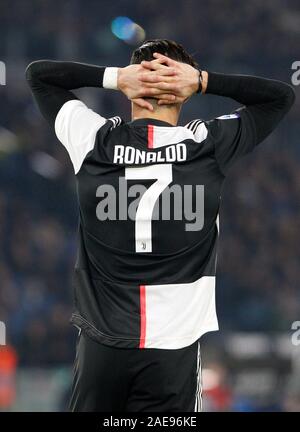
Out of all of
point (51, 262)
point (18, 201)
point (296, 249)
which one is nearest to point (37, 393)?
point (51, 262)

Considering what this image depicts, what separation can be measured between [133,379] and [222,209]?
6.46 metres

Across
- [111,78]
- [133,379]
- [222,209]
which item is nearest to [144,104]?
[111,78]

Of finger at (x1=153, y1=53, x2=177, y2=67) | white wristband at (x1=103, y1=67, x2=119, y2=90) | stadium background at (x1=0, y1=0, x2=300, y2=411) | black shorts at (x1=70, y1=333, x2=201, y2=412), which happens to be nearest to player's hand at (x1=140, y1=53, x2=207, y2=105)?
finger at (x1=153, y1=53, x2=177, y2=67)

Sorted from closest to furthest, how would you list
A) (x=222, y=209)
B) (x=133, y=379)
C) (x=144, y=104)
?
(x=133, y=379)
(x=144, y=104)
(x=222, y=209)

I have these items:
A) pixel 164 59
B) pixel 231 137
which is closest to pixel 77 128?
pixel 164 59

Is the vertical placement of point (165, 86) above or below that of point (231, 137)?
above

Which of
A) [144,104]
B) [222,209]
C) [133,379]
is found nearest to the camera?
[133,379]

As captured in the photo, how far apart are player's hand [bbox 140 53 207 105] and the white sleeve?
0.57 feet

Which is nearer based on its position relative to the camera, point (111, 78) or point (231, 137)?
point (231, 137)

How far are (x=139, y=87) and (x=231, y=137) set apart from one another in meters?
0.28

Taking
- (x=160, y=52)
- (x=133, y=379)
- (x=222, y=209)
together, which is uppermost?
(x=160, y=52)

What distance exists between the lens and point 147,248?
226 cm

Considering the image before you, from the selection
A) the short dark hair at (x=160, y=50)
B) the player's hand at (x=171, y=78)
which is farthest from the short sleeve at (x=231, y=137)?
the short dark hair at (x=160, y=50)

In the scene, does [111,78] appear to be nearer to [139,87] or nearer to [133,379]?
[139,87]
